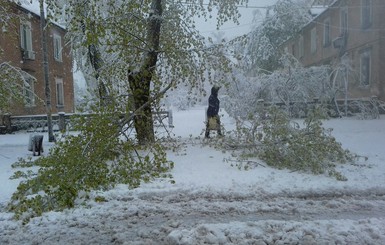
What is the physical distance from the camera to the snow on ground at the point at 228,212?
12.2 ft

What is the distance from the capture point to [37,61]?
20.2 meters

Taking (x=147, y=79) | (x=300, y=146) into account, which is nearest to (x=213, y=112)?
(x=147, y=79)

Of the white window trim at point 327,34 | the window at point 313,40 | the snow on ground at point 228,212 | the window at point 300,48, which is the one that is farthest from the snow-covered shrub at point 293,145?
the window at point 300,48

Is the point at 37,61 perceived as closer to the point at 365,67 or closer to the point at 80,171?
the point at 80,171

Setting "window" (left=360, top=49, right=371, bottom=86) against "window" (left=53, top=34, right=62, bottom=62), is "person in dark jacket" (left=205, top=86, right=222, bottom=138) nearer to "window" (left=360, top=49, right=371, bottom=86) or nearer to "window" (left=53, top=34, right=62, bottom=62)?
"window" (left=360, top=49, right=371, bottom=86)

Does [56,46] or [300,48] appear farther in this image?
[300,48]

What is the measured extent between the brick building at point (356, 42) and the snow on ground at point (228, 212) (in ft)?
42.2

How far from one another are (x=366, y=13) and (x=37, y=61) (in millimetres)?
20110

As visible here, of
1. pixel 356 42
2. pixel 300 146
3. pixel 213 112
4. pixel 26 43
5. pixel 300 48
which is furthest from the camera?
pixel 300 48

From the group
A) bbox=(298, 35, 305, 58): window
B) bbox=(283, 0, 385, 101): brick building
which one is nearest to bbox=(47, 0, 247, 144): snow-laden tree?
bbox=(283, 0, 385, 101): brick building

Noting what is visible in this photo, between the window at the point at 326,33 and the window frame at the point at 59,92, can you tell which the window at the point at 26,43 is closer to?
the window frame at the point at 59,92

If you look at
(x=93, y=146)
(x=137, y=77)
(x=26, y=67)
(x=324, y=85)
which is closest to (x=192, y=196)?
(x=93, y=146)

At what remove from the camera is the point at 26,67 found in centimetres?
1898

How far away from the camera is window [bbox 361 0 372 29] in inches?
703
